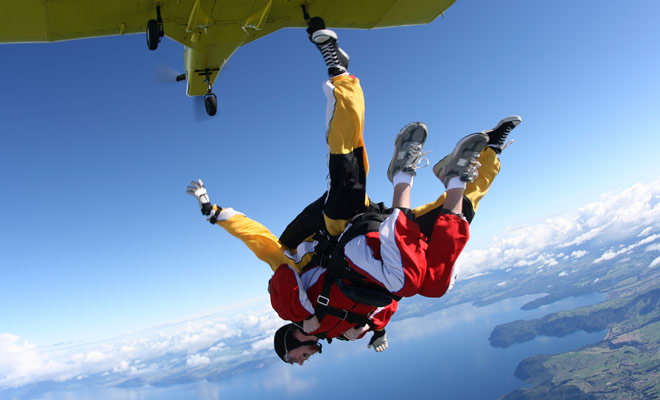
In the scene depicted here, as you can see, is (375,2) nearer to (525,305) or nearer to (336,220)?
(336,220)

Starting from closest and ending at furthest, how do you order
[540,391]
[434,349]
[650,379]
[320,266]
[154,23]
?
1. [320,266]
2. [154,23]
3. [650,379]
4. [540,391]
5. [434,349]

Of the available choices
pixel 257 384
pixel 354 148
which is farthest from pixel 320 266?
pixel 257 384

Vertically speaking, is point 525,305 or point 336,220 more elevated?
point 336,220

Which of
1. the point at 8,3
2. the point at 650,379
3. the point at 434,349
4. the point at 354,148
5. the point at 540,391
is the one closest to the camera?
the point at 354,148

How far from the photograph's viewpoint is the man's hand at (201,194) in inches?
117

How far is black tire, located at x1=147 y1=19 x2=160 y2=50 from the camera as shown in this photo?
4344 millimetres

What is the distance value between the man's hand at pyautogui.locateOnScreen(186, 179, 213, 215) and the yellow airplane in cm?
247

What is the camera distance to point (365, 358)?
492 feet

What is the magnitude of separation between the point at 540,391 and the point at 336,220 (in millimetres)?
97339

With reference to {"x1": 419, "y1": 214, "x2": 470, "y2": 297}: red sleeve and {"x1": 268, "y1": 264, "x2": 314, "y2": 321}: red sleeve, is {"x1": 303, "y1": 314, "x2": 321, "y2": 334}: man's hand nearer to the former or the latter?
{"x1": 268, "y1": 264, "x2": 314, "y2": 321}: red sleeve

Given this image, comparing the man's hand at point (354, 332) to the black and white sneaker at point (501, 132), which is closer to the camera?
the black and white sneaker at point (501, 132)

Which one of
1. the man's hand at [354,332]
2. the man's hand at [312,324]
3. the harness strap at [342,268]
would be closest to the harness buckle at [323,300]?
the harness strap at [342,268]

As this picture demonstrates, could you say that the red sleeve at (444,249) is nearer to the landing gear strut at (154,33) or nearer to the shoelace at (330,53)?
the shoelace at (330,53)

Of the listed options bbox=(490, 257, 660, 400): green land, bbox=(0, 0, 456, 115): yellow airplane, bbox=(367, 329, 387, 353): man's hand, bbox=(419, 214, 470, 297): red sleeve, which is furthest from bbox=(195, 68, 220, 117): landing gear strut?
bbox=(490, 257, 660, 400): green land
